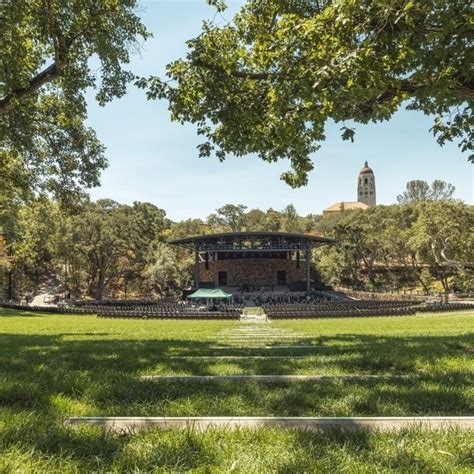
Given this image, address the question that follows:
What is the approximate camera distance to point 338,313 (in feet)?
89.5

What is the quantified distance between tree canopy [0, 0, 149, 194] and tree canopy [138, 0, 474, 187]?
306 centimetres

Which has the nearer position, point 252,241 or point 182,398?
point 182,398

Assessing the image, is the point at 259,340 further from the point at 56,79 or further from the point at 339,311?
the point at 339,311

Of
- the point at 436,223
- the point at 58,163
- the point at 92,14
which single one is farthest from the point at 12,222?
the point at 436,223

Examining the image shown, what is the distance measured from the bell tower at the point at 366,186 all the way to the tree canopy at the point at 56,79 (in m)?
141

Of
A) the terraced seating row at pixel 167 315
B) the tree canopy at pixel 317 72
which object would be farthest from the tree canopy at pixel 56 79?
the terraced seating row at pixel 167 315

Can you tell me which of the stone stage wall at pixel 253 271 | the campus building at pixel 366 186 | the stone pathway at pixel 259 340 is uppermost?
the campus building at pixel 366 186

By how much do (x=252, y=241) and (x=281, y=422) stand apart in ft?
159

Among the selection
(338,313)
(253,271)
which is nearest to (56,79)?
(338,313)

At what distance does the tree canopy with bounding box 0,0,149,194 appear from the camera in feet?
27.9

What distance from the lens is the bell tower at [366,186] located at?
143375 mm

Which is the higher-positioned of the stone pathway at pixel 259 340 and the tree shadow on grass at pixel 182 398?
the tree shadow on grass at pixel 182 398

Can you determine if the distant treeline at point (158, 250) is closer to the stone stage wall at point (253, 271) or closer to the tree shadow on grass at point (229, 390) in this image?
the stone stage wall at point (253, 271)

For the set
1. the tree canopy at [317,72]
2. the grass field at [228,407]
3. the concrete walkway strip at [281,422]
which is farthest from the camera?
the tree canopy at [317,72]
